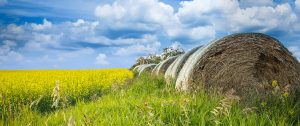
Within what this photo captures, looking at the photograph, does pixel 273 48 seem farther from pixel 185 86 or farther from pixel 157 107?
pixel 157 107

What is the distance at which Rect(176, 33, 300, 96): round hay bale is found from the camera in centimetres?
742

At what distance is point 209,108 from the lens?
495 cm

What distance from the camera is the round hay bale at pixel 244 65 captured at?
24.3 feet

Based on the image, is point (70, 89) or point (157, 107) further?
point (70, 89)

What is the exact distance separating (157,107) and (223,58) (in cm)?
283

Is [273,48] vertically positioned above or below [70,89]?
above

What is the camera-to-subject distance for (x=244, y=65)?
25.3ft

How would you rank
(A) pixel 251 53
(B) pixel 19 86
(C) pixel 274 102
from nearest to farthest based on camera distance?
1. (C) pixel 274 102
2. (A) pixel 251 53
3. (B) pixel 19 86

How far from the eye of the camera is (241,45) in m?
7.57

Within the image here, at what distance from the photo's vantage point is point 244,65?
773 centimetres

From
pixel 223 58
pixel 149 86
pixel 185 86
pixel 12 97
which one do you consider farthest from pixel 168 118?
pixel 12 97

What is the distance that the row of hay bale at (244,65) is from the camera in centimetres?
741

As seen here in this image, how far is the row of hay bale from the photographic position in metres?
7.41

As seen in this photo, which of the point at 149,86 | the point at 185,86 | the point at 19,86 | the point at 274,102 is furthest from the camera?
the point at 19,86
